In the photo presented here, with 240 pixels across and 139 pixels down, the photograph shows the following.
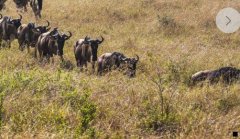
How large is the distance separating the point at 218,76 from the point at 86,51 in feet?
13.3

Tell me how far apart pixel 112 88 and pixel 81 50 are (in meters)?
4.55

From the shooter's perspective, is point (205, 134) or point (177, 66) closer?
point (205, 134)

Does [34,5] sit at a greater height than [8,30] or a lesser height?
greater

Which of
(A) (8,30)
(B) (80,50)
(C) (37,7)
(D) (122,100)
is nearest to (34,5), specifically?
(C) (37,7)

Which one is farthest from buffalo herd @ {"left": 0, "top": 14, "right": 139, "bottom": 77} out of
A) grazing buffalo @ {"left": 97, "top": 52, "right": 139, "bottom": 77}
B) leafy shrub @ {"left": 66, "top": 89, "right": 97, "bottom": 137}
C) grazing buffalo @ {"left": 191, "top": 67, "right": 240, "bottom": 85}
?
leafy shrub @ {"left": 66, "top": 89, "right": 97, "bottom": 137}

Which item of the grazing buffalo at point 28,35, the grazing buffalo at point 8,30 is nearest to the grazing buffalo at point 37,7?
the grazing buffalo at point 8,30

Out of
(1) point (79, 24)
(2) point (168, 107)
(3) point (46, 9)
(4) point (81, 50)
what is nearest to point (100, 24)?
(1) point (79, 24)

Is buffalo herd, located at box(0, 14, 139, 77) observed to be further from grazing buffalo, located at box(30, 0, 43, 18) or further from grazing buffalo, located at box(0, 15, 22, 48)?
grazing buffalo, located at box(30, 0, 43, 18)

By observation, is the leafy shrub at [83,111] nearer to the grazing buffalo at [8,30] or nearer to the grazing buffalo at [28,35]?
the grazing buffalo at [28,35]

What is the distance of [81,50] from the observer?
1305 cm

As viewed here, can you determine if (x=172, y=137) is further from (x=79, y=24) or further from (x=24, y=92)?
(x=79, y=24)

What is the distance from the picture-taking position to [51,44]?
44.0 ft

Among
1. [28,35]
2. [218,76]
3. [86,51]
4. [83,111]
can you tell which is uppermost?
[28,35]

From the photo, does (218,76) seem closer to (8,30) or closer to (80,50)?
(80,50)
